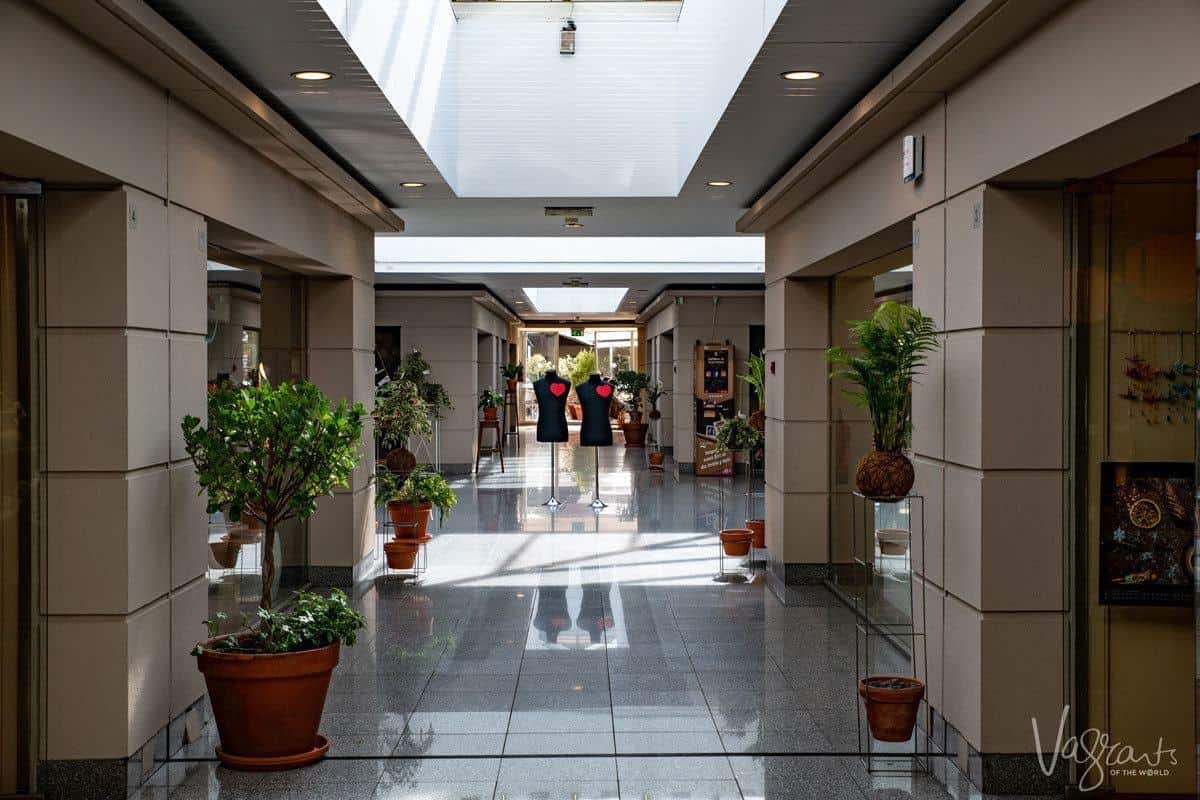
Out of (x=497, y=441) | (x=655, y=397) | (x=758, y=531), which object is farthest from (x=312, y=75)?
(x=655, y=397)

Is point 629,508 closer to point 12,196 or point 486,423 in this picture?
point 486,423

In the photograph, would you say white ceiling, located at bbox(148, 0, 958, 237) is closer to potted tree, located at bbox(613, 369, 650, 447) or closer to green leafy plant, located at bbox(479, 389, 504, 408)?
green leafy plant, located at bbox(479, 389, 504, 408)

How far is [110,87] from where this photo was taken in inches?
172

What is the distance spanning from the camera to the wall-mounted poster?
4.49 metres

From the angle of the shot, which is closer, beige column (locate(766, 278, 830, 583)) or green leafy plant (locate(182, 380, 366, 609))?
green leafy plant (locate(182, 380, 366, 609))

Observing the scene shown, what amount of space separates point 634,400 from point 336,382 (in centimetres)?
1691

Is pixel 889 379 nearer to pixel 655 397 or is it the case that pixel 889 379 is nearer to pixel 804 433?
pixel 804 433

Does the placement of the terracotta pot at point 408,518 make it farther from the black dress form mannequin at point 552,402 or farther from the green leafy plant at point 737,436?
the black dress form mannequin at point 552,402

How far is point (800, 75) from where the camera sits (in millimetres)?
5324

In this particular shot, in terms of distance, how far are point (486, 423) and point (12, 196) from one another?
56.5 ft

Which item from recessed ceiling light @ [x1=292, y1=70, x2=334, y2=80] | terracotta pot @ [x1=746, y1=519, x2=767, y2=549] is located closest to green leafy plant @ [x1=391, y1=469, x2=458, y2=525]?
terracotta pot @ [x1=746, y1=519, x2=767, y2=549]

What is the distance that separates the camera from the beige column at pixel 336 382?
29.5 ft

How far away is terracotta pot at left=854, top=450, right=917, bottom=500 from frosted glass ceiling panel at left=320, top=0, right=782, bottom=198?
194 cm

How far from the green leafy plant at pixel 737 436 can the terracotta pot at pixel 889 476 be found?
17.4ft
